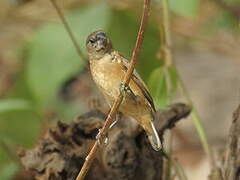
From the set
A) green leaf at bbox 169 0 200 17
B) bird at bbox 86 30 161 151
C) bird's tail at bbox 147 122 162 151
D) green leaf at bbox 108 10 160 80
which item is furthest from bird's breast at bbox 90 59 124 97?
green leaf at bbox 108 10 160 80

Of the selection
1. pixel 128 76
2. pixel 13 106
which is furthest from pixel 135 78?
pixel 13 106

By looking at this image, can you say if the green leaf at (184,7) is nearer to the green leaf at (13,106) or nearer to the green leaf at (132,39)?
the green leaf at (132,39)

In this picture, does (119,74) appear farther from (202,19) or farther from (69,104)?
(202,19)

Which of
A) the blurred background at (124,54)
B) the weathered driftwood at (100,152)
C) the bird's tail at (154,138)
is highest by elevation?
the bird's tail at (154,138)

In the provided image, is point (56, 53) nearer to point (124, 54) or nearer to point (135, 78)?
point (124, 54)

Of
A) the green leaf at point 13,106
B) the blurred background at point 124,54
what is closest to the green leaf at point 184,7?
the blurred background at point 124,54

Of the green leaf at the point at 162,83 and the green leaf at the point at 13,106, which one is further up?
the green leaf at the point at 162,83

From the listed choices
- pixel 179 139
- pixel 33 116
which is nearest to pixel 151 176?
pixel 33 116
